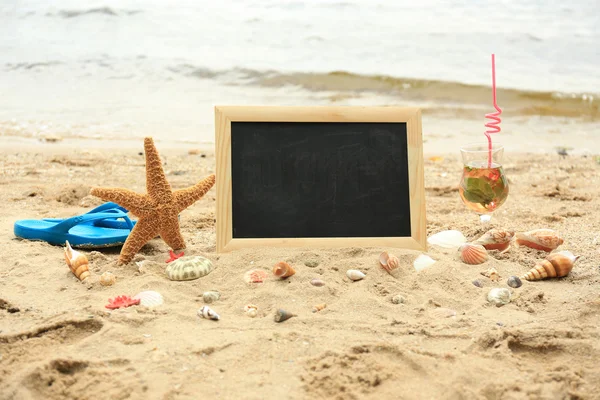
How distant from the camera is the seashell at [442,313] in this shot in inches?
97.2

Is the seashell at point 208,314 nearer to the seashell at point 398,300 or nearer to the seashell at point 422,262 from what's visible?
the seashell at point 398,300

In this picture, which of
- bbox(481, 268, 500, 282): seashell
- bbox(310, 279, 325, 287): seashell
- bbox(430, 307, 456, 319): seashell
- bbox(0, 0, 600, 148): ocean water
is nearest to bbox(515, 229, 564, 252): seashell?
bbox(481, 268, 500, 282): seashell

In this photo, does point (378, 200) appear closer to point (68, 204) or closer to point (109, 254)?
point (109, 254)

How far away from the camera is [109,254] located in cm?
334

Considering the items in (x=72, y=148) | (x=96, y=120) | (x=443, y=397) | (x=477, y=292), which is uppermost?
(x=96, y=120)

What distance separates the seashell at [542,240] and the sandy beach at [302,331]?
0.05 meters

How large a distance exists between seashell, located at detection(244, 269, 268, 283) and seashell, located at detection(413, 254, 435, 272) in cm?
73

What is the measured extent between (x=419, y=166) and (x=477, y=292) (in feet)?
2.34

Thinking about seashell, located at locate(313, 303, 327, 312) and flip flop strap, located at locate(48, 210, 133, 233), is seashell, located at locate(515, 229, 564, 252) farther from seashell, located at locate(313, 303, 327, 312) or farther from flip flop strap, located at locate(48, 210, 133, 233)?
flip flop strap, located at locate(48, 210, 133, 233)

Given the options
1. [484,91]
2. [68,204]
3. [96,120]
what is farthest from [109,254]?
[484,91]

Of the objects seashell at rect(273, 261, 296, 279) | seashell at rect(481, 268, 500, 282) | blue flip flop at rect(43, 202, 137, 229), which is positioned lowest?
seashell at rect(481, 268, 500, 282)

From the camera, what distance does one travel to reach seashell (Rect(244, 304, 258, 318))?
8.13 ft

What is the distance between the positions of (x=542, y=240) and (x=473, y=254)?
467 mm

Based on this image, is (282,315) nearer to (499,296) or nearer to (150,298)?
(150,298)
